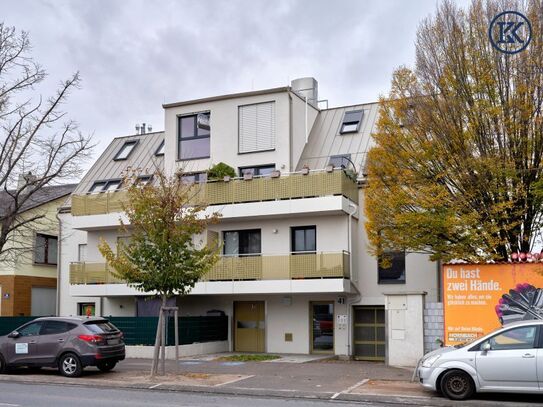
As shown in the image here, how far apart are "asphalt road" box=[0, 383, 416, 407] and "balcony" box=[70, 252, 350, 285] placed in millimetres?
9088

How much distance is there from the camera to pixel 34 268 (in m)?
31.2

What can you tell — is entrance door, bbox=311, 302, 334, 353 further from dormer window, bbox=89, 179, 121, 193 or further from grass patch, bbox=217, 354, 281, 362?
dormer window, bbox=89, 179, 121, 193

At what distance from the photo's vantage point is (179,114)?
28.5m

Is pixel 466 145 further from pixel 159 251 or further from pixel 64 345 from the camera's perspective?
pixel 64 345

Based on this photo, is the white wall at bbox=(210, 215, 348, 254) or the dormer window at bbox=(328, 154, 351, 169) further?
the dormer window at bbox=(328, 154, 351, 169)

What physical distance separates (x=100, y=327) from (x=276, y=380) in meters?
5.08

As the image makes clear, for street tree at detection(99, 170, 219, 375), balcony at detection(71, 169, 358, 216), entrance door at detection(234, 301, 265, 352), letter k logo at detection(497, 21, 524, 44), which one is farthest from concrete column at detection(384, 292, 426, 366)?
entrance door at detection(234, 301, 265, 352)

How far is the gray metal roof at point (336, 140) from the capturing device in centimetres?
2670

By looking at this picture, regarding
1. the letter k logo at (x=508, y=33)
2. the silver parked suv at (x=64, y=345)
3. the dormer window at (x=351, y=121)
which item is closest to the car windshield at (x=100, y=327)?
the silver parked suv at (x=64, y=345)

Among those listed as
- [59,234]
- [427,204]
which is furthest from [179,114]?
[427,204]

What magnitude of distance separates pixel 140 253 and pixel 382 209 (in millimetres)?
6893

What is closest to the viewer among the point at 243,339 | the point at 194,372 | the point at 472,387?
the point at 472,387

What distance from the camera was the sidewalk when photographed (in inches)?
566

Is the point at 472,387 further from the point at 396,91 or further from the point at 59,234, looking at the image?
the point at 59,234
